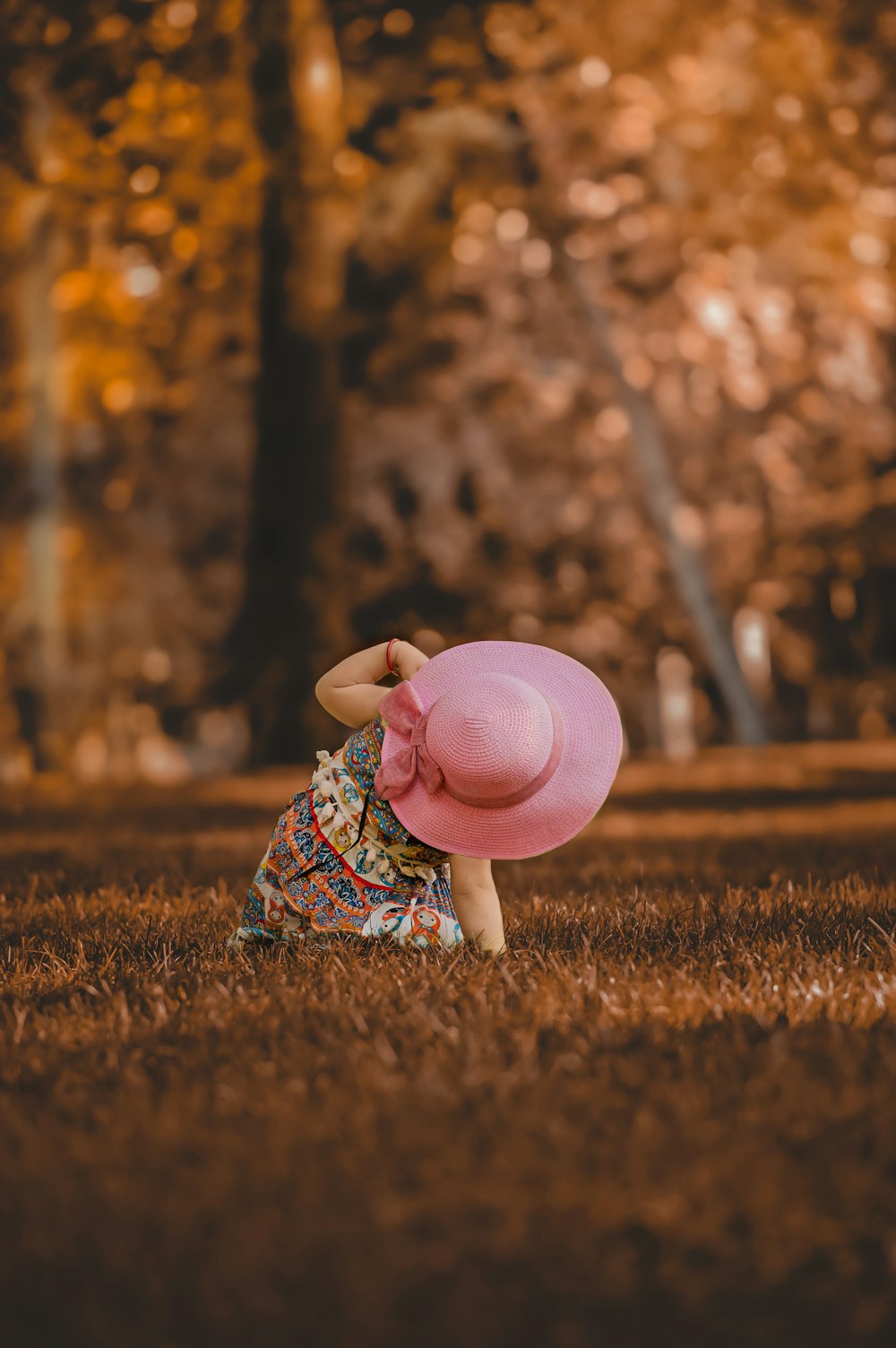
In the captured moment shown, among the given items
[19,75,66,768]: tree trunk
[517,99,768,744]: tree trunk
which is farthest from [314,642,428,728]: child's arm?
[517,99,768,744]: tree trunk

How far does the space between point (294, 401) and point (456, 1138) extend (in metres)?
9.79

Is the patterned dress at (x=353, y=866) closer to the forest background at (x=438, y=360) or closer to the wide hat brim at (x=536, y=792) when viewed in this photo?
the wide hat brim at (x=536, y=792)

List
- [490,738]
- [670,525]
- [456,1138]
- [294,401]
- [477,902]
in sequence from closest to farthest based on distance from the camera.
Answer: [456,1138], [490,738], [477,902], [294,401], [670,525]

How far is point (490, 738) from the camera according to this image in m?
3.22

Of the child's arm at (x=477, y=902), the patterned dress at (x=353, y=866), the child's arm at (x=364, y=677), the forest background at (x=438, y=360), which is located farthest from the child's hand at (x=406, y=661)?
the forest background at (x=438, y=360)

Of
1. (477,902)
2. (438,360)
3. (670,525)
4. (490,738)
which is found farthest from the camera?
(670,525)

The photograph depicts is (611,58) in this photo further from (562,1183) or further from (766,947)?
(562,1183)

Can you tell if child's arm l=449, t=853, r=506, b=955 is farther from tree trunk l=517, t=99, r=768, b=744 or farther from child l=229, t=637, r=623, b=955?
tree trunk l=517, t=99, r=768, b=744

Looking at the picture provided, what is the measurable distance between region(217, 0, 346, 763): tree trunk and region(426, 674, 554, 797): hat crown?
778 cm

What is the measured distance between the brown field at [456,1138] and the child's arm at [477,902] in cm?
10

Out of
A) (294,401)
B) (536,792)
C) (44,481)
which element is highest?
(294,401)

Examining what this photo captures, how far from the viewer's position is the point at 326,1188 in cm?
199

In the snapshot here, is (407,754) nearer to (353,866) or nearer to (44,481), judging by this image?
(353,866)

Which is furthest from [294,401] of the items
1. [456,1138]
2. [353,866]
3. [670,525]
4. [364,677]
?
[456,1138]
